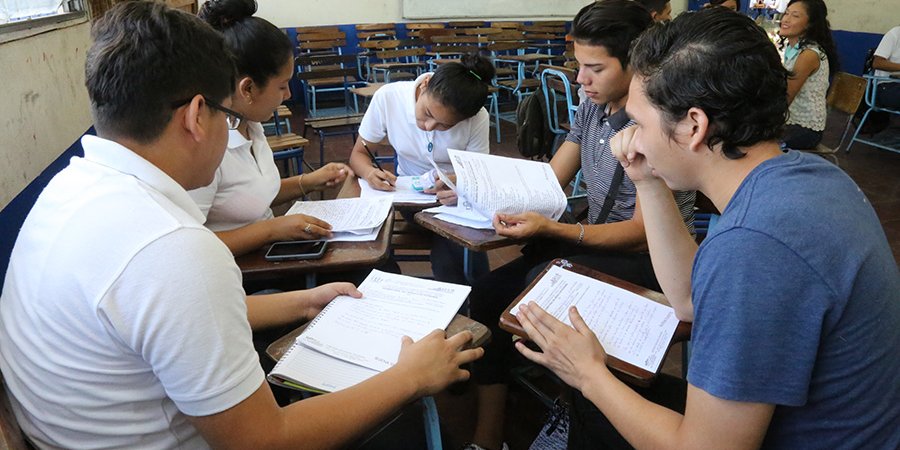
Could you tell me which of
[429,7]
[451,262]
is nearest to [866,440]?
[451,262]

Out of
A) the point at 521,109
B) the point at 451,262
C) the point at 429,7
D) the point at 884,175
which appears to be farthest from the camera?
the point at 429,7

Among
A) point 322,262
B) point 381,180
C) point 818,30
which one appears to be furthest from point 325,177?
point 818,30

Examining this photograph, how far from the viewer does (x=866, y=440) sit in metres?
0.77

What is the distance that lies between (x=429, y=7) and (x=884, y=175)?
557 cm

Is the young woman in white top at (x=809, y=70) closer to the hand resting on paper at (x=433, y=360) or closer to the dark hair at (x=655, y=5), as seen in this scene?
the dark hair at (x=655, y=5)

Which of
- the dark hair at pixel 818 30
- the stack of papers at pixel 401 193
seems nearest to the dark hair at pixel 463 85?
the stack of papers at pixel 401 193

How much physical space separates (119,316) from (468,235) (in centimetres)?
95

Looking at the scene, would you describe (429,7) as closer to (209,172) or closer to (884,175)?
(884,175)

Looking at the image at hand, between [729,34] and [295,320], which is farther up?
[729,34]

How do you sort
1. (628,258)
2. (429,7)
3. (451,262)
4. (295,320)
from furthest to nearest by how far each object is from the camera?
(429,7) < (451,262) < (628,258) < (295,320)

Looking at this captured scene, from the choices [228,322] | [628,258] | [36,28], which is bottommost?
[628,258]

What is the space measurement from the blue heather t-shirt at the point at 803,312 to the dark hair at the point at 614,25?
0.98 m

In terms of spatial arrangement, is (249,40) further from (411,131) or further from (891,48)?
(891,48)

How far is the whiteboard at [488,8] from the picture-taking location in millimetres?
7688
